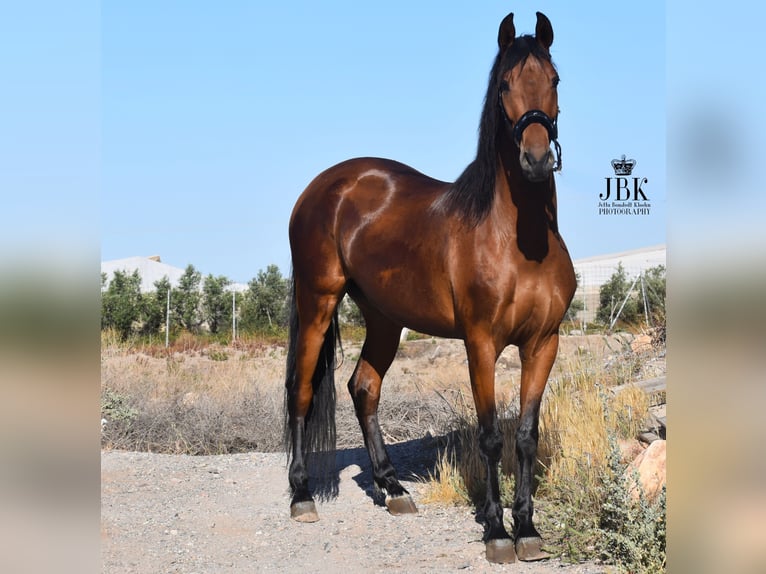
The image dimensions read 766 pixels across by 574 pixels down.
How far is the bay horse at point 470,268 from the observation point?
14.6 feet

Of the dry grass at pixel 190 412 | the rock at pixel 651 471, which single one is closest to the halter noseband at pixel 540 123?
the rock at pixel 651 471

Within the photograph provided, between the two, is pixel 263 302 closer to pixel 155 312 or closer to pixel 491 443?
pixel 155 312

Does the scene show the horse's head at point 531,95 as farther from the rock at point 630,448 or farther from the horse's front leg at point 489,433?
the rock at point 630,448

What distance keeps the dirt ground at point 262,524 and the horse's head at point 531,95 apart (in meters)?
2.28

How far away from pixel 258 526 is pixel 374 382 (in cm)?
140

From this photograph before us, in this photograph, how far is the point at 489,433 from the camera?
4699mm

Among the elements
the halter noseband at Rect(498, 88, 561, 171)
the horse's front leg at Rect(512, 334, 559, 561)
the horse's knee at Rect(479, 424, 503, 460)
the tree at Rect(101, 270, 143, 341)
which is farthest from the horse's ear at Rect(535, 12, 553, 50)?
the tree at Rect(101, 270, 143, 341)

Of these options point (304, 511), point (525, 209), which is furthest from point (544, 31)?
point (304, 511)
